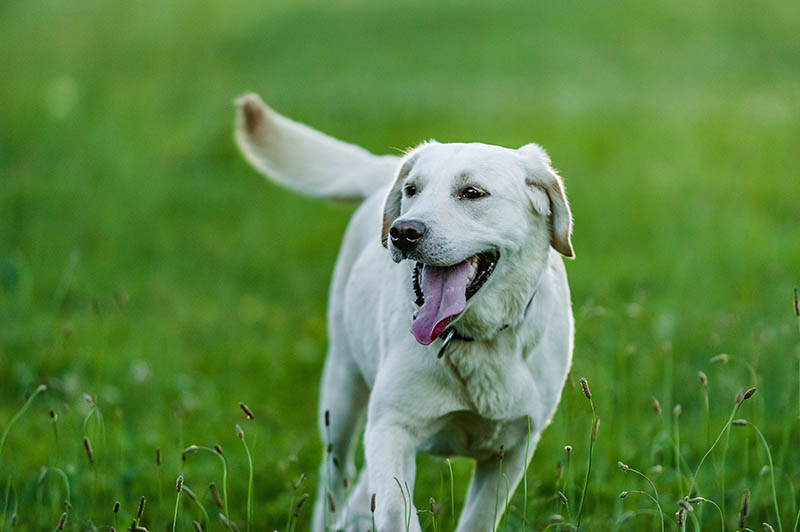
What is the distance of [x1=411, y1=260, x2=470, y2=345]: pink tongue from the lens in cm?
335

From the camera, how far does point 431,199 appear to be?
3.48 meters

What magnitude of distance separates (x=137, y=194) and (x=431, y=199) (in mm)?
7425

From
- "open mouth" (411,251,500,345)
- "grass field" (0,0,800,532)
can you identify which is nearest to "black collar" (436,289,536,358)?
"open mouth" (411,251,500,345)

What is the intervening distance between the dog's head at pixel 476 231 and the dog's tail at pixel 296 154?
A: 1.44 metres

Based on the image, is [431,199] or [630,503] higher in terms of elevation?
[431,199]

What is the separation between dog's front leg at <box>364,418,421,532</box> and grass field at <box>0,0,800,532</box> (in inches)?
19.5

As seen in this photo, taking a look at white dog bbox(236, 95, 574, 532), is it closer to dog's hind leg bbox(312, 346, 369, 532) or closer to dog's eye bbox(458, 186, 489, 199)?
dog's eye bbox(458, 186, 489, 199)

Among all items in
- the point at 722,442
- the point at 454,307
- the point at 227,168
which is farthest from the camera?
the point at 227,168

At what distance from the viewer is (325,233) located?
9.75m

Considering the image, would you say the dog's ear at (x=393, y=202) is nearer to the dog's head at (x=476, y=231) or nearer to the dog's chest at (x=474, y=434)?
the dog's head at (x=476, y=231)

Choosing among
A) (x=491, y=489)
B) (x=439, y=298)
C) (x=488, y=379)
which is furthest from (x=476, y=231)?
(x=491, y=489)

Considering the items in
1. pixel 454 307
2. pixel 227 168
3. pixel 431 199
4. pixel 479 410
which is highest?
pixel 431 199

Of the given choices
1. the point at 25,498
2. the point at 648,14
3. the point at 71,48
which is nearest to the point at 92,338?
the point at 25,498

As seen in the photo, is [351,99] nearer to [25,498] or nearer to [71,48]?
[71,48]
